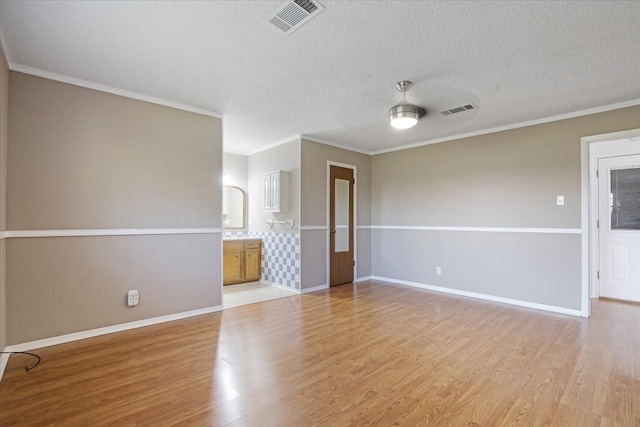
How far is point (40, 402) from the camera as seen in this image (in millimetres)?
1928

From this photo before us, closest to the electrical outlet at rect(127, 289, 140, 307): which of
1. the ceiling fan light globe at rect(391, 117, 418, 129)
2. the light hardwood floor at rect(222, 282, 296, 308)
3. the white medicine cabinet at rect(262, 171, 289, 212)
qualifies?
the light hardwood floor at rect(222, 282, 296, 308)

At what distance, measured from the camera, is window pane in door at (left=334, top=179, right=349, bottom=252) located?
541 cm

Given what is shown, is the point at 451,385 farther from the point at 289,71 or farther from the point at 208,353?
the point at 289,71

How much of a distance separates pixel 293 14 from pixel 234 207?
4.46m

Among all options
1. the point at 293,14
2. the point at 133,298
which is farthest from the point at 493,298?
the point at 133,298

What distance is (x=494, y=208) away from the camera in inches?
172

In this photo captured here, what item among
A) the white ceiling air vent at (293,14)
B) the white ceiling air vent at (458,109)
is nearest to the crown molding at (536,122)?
the white ceiling air vent at (458,109)

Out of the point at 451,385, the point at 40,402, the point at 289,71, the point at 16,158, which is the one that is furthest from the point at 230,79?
the point at 451,385

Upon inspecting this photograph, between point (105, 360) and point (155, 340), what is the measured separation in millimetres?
453

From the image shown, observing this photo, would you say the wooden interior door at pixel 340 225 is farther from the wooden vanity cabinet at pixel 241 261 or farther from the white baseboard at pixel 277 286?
the wooden vanity cabinet at pixel 241 261

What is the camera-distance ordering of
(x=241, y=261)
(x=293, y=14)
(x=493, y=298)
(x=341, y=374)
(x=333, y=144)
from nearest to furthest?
(x=293, y=14) → (x=341, y=374) → (x=493, y=298) → (x=333, y=144) → (x=241, y=261)

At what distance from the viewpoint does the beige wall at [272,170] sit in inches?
193

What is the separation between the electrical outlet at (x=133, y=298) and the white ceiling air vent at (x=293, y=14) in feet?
9.55

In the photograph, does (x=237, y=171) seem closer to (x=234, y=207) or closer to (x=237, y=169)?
(x=237, y=169)
